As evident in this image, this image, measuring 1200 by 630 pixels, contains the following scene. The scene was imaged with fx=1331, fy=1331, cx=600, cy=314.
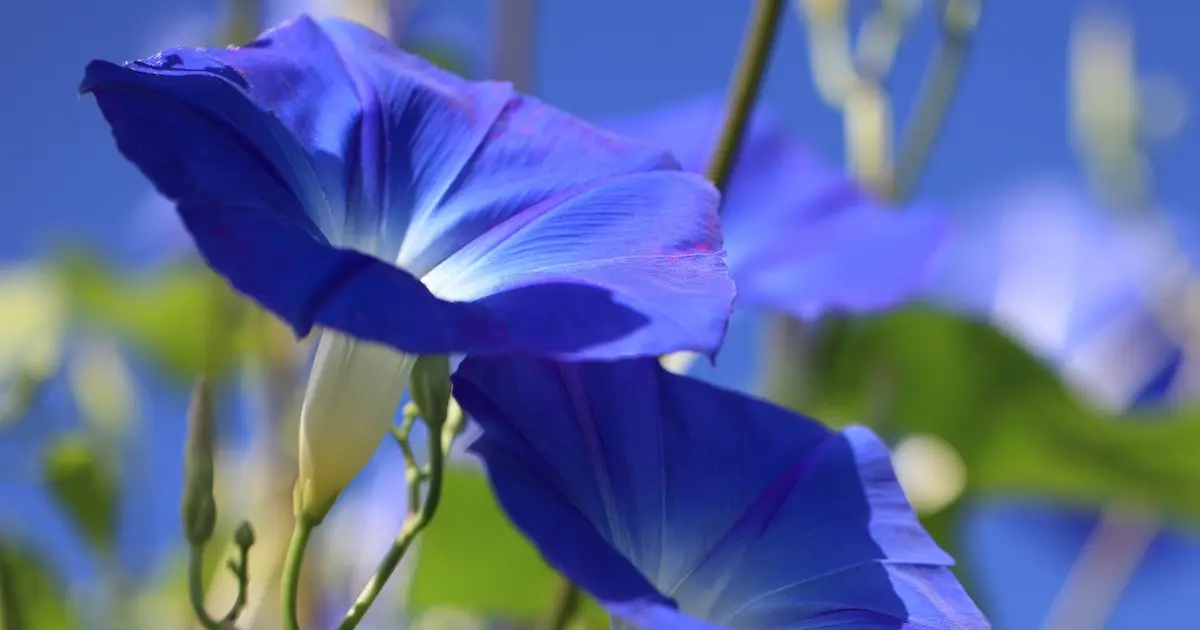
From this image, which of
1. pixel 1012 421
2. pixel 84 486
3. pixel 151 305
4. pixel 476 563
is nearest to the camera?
pixel 84 486

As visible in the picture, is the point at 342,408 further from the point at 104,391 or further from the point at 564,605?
the point at 104,391

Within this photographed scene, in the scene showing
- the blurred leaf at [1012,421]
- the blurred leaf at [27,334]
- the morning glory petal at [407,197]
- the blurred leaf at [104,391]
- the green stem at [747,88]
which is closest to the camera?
the morning glory petal at [407,197]

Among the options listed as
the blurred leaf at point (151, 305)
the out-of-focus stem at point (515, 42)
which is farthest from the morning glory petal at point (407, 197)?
the blurred leaf at point (151, 305)

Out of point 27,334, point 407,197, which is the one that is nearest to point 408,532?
point 407,197

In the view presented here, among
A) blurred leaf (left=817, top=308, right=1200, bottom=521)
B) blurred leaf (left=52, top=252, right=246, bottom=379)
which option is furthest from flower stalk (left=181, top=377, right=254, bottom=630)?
blurred leaf (left=52, top=252, right=246, bottom=379)

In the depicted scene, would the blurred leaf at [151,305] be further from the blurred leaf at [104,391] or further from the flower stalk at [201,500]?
the flower stalk at [201,500]

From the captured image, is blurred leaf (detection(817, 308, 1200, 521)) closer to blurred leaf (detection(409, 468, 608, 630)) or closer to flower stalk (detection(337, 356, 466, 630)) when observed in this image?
blurred leaf (detection(409, 468, 608, 630))
